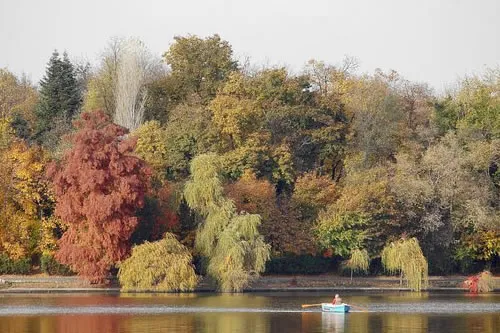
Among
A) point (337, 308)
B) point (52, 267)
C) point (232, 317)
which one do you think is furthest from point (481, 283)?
point (52, 267)

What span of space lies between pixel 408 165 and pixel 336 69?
72.4 ft

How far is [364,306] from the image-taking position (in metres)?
57.4

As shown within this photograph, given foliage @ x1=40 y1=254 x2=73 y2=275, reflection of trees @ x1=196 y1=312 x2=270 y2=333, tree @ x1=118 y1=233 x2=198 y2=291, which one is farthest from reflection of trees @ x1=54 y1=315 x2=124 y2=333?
foliage @ x1=40 y1=254 x2=73 y2=275

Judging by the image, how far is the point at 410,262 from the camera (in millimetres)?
69375

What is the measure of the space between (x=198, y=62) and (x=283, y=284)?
24.0 meters

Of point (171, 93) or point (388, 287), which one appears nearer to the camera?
point (388, 287)

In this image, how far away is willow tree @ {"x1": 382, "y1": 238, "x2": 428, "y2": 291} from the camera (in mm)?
→ 69312

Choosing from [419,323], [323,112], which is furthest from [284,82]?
[419,323]

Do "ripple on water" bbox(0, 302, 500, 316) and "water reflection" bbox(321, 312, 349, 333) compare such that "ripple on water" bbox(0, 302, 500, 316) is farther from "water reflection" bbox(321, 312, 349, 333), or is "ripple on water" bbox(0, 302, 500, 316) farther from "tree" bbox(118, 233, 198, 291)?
"tree" bbox(118, 233, 198, 291)

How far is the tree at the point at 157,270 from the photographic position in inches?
2517

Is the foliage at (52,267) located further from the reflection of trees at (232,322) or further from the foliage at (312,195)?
the reflection of trees at (232,322)

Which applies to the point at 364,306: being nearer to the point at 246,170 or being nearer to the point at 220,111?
the point at 246,170

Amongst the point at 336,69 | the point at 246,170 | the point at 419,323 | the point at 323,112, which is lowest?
the point at 419,323

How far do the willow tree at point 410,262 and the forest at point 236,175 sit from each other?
0.21m
